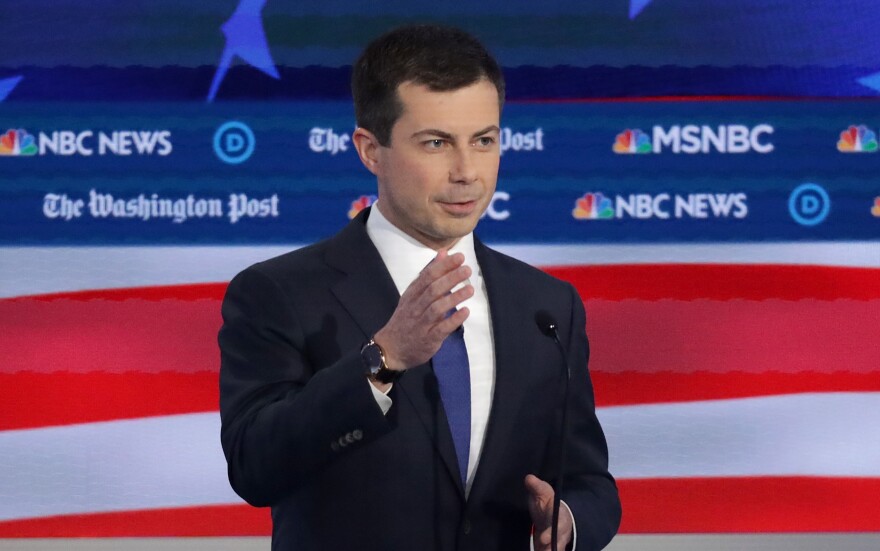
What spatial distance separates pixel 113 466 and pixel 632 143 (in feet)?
5.46

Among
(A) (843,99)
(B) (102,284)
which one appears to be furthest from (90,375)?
(A) (843,99)

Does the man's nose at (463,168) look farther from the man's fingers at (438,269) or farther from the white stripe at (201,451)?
the white stripe at (201,451)

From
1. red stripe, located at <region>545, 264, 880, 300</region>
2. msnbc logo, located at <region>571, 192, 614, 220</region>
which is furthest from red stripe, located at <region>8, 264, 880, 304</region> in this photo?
msnbc logo, located at <region>571, 192, 614, 220</region>

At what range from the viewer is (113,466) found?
3279 millimetres

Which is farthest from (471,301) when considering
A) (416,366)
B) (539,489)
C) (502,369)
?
(539,489)

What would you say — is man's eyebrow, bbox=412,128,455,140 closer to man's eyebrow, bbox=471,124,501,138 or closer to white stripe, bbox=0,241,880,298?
man's eyebrow, bbox=471,124,501,138

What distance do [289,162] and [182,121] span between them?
1.03 feet

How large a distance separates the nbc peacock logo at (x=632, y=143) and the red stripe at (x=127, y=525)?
1451 mm

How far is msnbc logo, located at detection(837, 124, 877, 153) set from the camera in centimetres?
328

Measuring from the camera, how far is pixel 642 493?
329 cm

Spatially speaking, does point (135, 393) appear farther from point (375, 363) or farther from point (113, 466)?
point (375, 363)

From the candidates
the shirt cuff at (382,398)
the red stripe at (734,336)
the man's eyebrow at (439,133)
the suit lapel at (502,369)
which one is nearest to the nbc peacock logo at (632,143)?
the red stripe at (734,336)

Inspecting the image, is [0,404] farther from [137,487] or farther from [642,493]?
[642,493]

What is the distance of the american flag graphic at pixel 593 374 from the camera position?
3.26m
